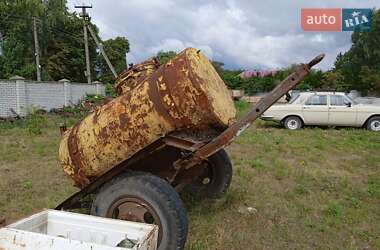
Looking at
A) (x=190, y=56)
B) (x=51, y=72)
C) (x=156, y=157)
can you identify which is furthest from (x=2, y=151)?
(x=51, y=72)

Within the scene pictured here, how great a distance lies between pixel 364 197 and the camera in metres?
5.42

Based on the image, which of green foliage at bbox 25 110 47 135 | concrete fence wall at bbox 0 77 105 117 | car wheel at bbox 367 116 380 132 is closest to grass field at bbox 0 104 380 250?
green foliage at bbox 25 110 47 135

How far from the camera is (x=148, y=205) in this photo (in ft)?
10.8

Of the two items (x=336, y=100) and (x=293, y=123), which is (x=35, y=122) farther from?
(x=336, y=100)

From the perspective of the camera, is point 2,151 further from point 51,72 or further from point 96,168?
point 51,72

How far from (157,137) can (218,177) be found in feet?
5.47

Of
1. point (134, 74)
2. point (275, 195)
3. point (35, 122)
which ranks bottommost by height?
point (275, 195)

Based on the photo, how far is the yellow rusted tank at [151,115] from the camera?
331 centimetres

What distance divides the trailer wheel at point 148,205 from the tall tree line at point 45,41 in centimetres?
3034

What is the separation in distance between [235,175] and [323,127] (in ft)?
25.9

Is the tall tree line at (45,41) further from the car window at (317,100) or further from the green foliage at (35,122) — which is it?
the car window at (317,100)

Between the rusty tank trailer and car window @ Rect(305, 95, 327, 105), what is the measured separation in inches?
391

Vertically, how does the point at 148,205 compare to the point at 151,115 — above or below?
below

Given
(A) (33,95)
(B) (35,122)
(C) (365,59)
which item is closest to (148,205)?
(B) (35,122)
